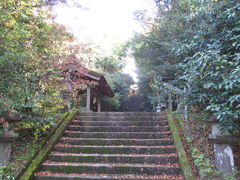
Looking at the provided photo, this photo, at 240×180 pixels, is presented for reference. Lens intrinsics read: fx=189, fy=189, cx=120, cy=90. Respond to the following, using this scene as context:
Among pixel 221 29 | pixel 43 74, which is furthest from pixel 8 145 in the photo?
pixel 221 29

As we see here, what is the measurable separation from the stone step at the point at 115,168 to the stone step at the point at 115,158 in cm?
18

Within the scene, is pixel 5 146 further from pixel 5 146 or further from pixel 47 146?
pixel 47 146

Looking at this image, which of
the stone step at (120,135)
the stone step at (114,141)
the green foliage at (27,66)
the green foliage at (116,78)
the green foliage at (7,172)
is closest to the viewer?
the green foliage at (7,172)

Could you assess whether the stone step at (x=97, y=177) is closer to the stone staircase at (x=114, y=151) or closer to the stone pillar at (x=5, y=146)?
the stone staircase at (x=114, y=151)

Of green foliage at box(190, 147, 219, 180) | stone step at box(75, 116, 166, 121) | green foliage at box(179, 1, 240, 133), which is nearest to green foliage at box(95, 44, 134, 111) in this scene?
stone step at box(75, 116, 166, 121)

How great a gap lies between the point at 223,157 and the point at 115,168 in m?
2.07

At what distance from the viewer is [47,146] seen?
14.8 ft

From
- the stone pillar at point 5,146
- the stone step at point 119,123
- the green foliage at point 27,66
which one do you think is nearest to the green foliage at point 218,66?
the stone step at point 119,123

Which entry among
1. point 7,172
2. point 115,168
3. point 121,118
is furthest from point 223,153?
point 7,172

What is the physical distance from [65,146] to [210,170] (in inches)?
127

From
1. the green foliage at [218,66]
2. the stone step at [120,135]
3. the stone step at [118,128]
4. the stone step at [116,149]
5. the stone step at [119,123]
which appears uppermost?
the green foliage at [218,66]

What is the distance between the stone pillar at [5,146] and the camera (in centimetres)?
361

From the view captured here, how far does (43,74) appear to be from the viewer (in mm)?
4809

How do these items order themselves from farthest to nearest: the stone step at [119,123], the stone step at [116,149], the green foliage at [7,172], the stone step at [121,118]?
the stone step at [121,118], the stone step at [119,123], the stone step at [116,149], the green foliage at [7,172]
